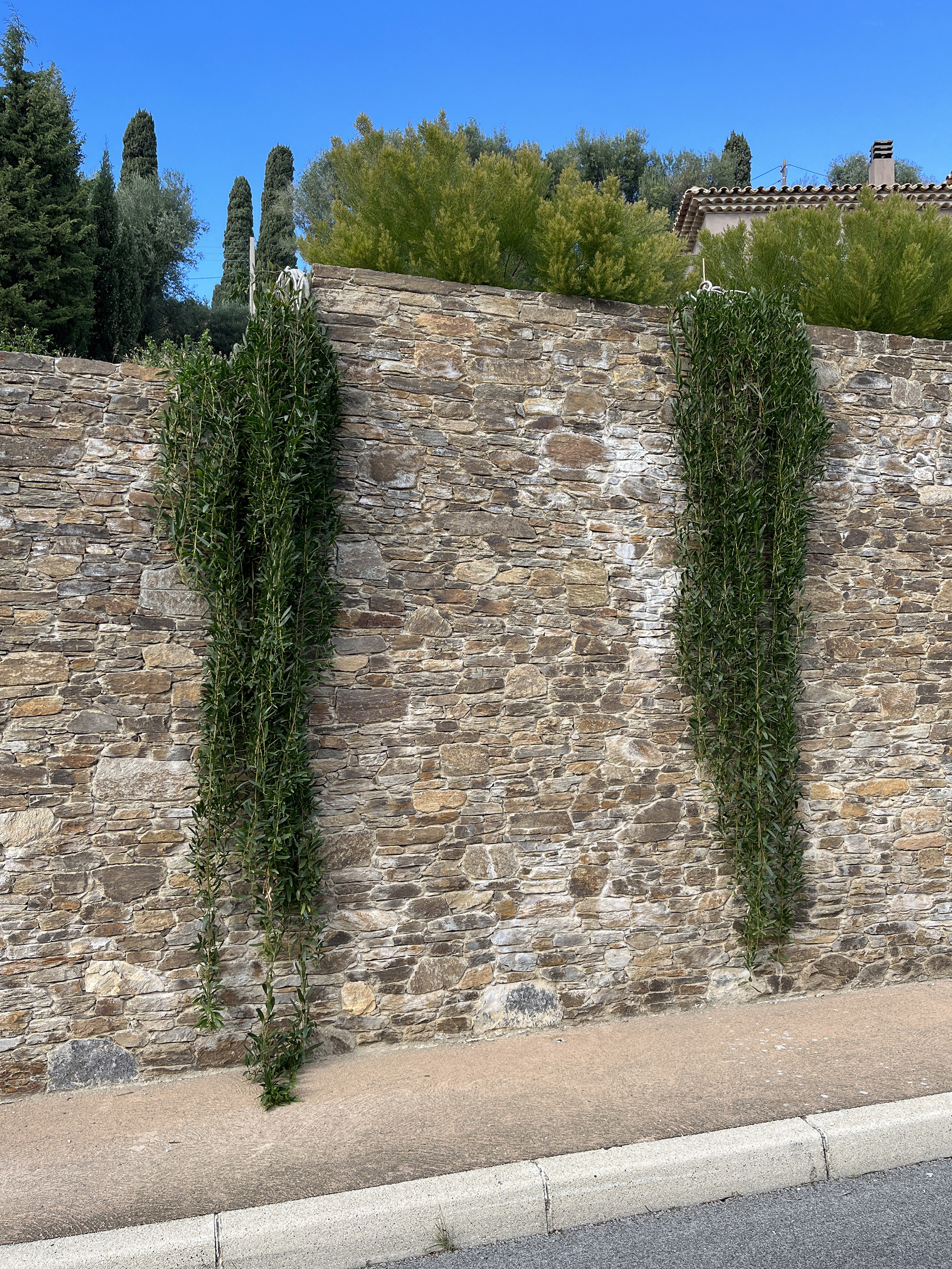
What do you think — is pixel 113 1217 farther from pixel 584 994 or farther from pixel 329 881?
pixel 584 994

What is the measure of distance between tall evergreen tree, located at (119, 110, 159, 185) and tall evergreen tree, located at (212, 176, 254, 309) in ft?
5.39

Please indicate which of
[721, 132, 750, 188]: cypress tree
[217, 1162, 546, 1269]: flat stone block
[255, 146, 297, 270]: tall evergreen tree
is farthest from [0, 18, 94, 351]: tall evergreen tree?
[721, 132, 750, 188]: cypress tree

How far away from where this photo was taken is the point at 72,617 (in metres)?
3.68

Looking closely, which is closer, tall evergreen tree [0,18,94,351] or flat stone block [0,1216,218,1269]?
flat stone block [0,1216,218,1269]

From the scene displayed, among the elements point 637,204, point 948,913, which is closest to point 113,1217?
point 948,913

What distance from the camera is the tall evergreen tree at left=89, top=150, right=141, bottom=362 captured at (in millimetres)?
12953

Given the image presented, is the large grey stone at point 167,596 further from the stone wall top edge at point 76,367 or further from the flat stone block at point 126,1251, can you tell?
the flat stone block at point 126,1251

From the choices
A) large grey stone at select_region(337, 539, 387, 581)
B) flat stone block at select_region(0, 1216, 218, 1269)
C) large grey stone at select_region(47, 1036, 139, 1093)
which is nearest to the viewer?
flat stone block at select_region(0, 1216, 218, 1269)

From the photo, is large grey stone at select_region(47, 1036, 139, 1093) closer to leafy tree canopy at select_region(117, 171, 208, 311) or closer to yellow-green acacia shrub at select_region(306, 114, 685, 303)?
yellow-green acacia shrub at select_region(306, 114, 685, 303)

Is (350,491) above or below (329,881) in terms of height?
above

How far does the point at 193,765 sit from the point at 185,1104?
134 centimetres

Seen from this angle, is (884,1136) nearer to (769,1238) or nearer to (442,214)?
(769,1238)

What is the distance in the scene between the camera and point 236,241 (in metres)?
17.8

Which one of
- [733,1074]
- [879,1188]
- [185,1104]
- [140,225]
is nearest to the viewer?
[879,1188]
